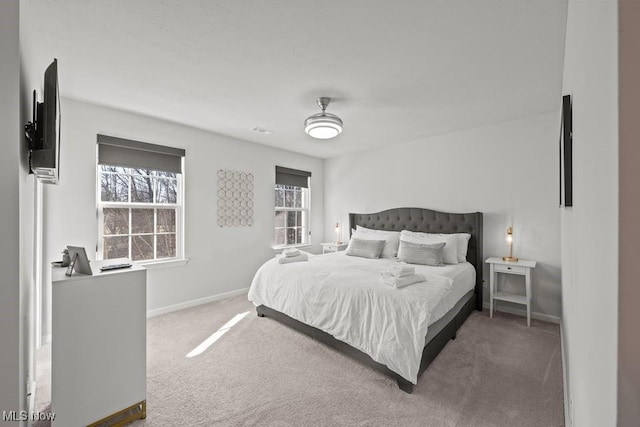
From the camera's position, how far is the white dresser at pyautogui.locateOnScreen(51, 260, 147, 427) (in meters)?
1.54

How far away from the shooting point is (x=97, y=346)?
163 centimetres

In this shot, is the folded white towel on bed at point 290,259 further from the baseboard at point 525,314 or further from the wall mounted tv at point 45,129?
the baseboard at point 525,314

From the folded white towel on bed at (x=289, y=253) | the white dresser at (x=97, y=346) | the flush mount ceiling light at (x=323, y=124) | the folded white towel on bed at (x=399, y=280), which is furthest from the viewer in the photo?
the folded white towel on bed at (x=289, y=253)

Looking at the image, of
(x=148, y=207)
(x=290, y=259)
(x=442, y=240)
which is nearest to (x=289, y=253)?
(x=290, y=259)

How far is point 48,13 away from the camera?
1.68 meters

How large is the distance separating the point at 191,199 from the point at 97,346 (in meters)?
2.41

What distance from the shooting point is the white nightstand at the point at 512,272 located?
312 centimetres

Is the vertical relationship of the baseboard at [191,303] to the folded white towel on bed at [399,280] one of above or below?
below

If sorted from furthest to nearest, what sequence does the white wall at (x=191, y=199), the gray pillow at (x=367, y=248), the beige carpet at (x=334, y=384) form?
1. the gray pillow at (x=367, y=248)
2. the white wall at (x=191, y=199)
3. the beige carpet at (x=334, y=384)

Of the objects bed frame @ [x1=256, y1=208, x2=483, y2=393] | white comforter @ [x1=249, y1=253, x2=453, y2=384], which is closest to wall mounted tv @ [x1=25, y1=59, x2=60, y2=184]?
white comforter @ [x1=249, y1=253, x2=453, y2=384]

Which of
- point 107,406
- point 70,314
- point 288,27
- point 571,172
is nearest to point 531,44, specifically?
point 571,172

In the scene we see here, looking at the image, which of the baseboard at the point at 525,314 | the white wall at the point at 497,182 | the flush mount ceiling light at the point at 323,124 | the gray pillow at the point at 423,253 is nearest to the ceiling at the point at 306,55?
the flush mount ceiling light at the point at 323,124

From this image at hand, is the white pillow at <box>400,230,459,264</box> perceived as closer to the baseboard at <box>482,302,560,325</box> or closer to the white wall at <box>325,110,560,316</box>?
the white wall at <box>325,110,560,316</box>

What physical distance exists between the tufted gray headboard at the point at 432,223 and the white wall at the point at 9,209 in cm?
415
